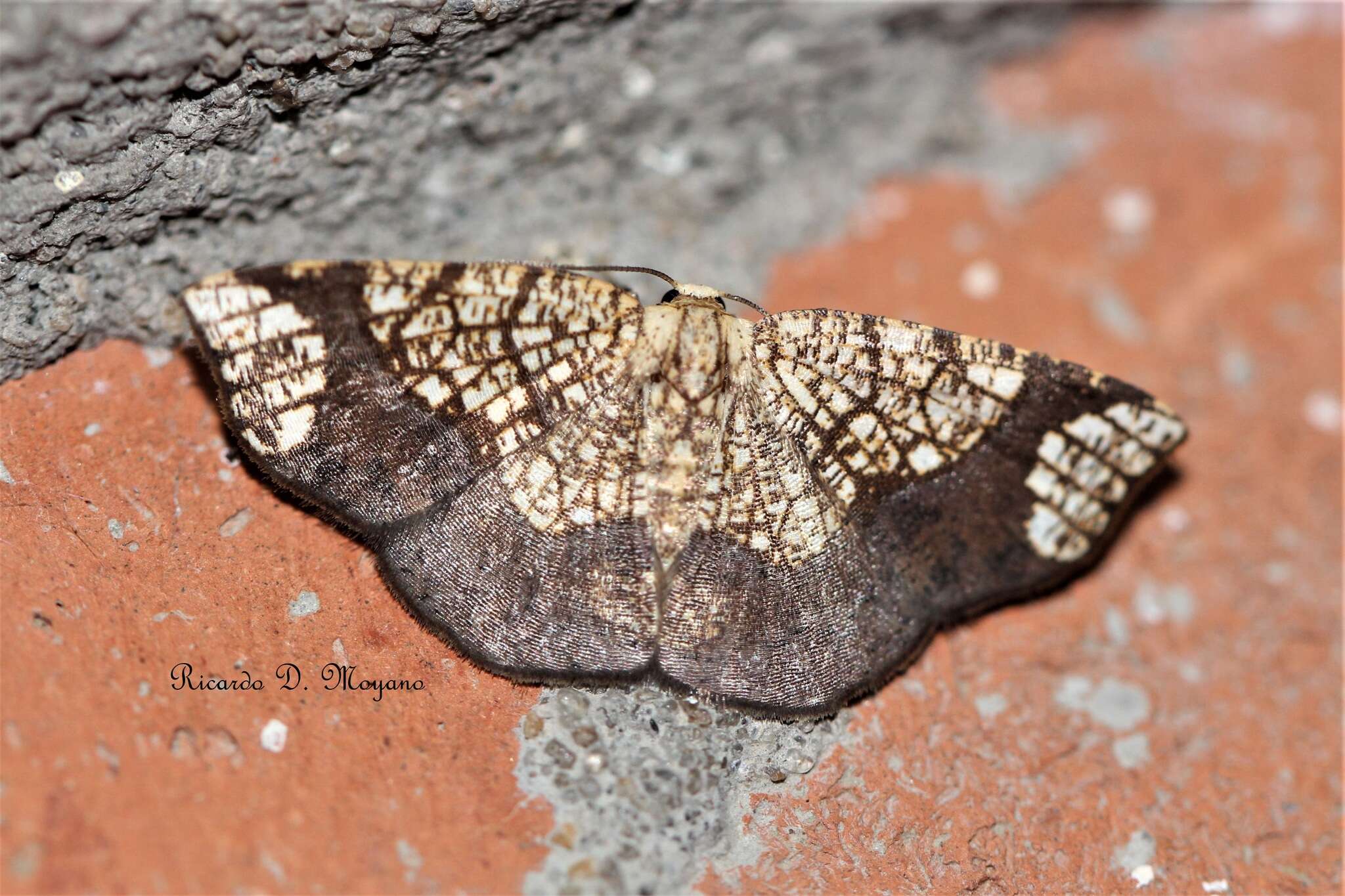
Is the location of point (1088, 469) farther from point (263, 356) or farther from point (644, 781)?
point (263, 356)

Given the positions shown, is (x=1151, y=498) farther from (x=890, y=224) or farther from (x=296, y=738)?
(x=296, y=738)

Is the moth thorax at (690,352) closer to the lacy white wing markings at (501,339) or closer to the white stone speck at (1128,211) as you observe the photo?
the lacy white wing markings at (501,339)

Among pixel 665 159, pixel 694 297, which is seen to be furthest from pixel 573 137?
pixel 694 297

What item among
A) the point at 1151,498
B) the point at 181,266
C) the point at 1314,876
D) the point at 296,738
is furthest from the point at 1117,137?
the point at 296,738

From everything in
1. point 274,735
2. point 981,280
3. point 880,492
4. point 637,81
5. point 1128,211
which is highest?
point 637,81

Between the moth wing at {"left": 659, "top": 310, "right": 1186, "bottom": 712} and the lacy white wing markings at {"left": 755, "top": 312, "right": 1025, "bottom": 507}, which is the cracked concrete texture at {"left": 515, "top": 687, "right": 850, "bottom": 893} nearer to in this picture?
the moth wing at {"left": 659, "top": 310, "right": 1186, "bottom": 712}

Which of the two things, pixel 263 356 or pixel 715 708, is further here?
pixel 715 708

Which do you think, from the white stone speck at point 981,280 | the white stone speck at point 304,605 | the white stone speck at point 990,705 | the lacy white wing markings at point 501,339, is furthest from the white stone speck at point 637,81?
the white stone speck at point 990,705

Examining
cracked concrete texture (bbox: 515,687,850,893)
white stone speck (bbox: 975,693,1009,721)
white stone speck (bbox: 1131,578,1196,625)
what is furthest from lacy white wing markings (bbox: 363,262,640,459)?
white stone speck (bbox: 1131,578,1196,625)
